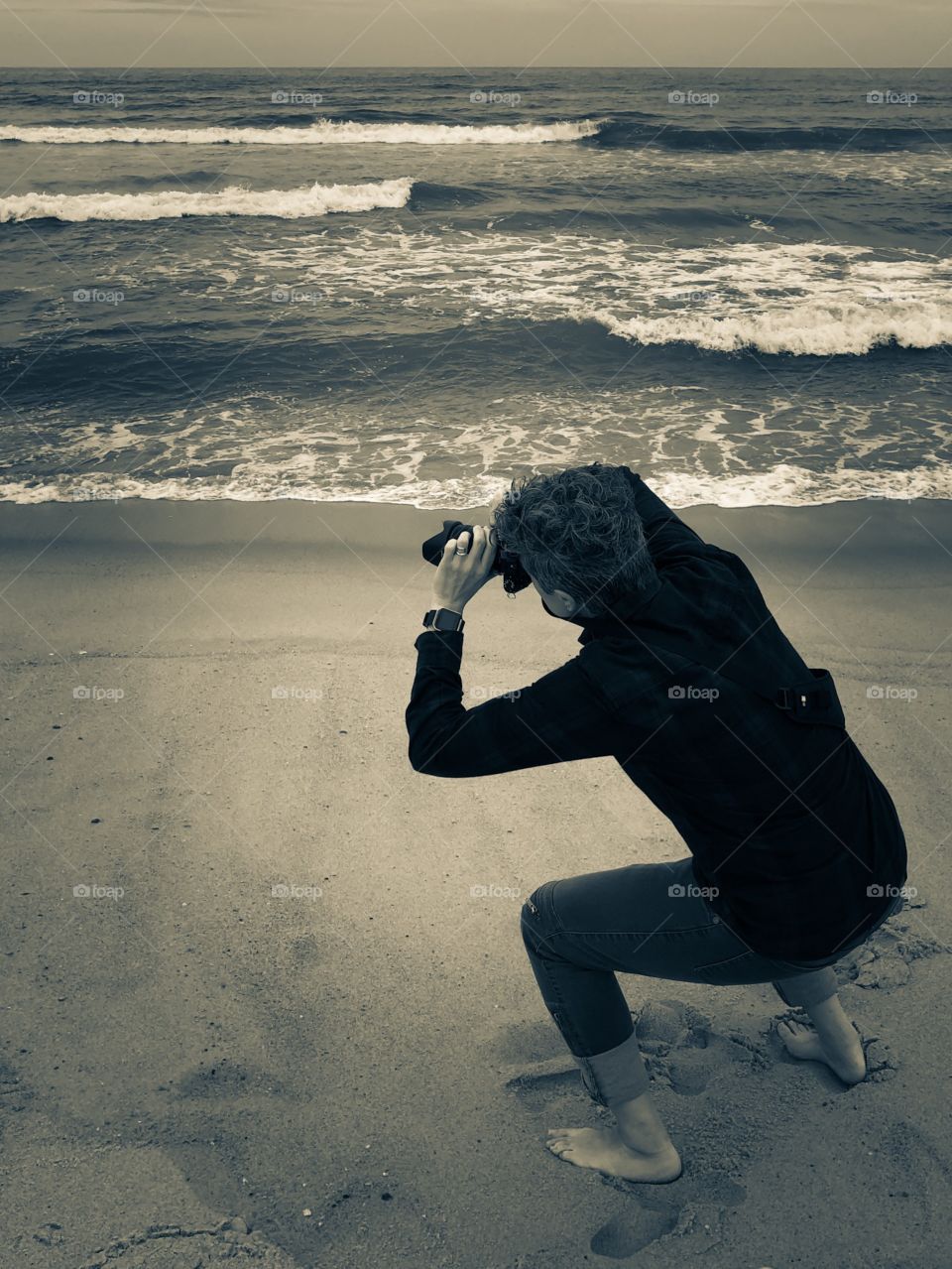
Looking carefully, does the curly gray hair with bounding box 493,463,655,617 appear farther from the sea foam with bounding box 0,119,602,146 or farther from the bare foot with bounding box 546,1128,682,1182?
the sea foam with bounding box 0,119,602,146

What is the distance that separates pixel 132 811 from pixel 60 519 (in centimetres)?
338

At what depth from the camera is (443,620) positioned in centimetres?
211

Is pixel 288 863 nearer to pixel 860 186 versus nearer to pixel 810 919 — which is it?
pixel 810 919

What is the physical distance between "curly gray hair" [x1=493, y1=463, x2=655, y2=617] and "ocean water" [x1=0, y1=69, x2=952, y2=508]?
4.95 metres

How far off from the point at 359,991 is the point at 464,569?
1.61 meters

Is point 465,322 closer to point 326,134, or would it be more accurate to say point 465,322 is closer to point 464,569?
point 464,569

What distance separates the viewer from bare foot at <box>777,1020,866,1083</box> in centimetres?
264

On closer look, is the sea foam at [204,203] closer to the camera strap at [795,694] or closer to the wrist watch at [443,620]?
the wrist watch at [443,620]

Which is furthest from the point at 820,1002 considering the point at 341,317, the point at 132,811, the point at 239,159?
the point at 239,159

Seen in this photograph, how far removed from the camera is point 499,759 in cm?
188

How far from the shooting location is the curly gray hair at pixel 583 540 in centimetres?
182

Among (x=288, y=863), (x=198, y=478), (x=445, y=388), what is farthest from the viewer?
(x=445, y=388)

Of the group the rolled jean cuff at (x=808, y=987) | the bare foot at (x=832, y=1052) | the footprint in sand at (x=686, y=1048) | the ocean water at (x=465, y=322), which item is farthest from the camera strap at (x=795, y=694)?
the ocean water at (x=465, y=322)

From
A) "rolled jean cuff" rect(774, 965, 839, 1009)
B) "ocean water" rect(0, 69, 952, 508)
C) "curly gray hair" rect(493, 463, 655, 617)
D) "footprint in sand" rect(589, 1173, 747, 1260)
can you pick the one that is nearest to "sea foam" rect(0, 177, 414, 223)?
"ocean water" rect(0, 69, 952, 508)
